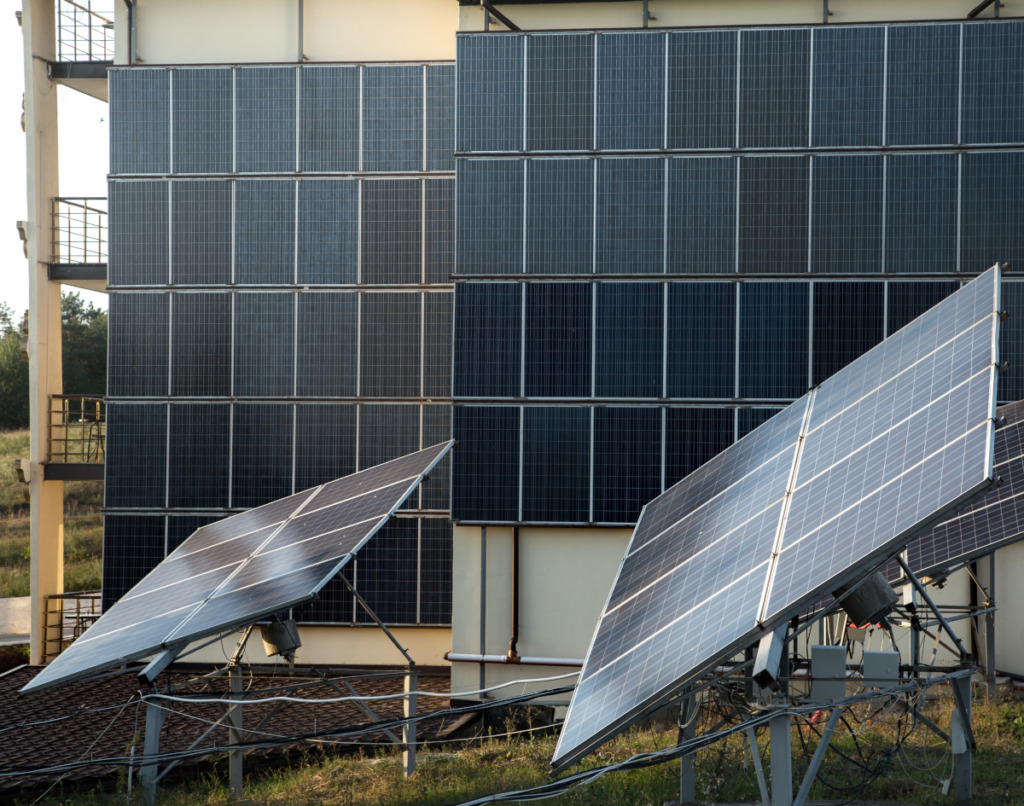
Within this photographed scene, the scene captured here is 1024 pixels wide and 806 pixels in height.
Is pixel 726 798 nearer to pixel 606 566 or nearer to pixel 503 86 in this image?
pixel 606 566

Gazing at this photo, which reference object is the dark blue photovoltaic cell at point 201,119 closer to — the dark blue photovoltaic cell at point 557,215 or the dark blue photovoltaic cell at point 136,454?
the dark blue photovoltaic cell at point 136,454

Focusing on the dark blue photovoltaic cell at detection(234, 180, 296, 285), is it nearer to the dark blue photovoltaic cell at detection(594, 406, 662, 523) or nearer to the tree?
the dark blue photovoltaic cell at detection(594, 406, 662, 523)

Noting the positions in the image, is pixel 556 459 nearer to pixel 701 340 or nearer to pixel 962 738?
pixel 701 340

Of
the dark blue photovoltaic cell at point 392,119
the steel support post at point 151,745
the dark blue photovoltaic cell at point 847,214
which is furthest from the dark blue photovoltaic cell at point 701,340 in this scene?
the steel support post at point 151,745

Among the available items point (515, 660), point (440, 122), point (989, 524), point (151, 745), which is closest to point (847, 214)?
point (989, 524)

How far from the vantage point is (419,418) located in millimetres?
19141

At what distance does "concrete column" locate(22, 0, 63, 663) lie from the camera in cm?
2038

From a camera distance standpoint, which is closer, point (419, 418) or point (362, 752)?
point (362, 752)

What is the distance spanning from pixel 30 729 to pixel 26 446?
54066mm

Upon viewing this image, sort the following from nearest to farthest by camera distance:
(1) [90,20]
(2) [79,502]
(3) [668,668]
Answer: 1. (3) [668,668]
2. (1) [90,20]
3. (2) [79,502]

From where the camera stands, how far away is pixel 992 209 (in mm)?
16094

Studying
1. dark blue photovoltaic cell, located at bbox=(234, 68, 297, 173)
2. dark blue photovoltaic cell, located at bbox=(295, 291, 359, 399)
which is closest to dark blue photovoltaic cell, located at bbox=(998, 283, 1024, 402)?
dark blue photovoltaic cell, located at bbox=(295, 291, 359, 399)

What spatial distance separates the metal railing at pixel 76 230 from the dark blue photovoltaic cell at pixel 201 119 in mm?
3309

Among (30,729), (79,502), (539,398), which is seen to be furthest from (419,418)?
(79,502)
